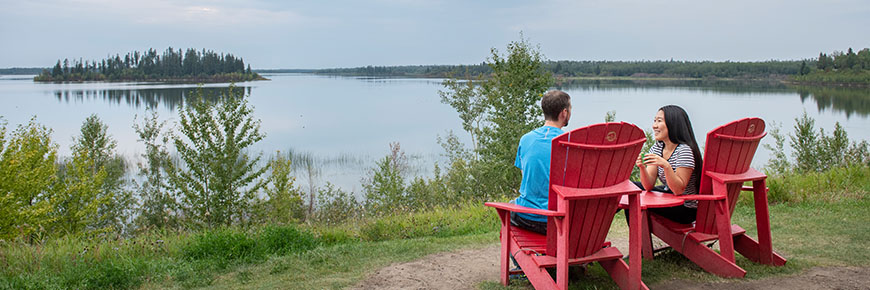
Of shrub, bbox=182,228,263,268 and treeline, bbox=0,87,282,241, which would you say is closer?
shrub, bbox=182,228,263,268

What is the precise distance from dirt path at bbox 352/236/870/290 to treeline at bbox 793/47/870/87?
97936 mm

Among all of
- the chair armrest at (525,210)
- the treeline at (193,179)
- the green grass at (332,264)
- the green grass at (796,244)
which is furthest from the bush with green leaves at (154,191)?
the chair armrest at (525,210)

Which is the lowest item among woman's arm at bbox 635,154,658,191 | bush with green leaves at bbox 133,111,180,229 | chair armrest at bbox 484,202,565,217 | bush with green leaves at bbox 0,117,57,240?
bush with green leaves at bbox 133,111,180,229

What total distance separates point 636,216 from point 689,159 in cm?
90

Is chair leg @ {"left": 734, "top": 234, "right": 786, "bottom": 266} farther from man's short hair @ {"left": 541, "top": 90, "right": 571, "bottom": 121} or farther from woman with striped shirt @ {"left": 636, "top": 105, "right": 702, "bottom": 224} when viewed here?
man's short hair @ {"left": 541, "top": 90, "right": 571, "bottom": 121}

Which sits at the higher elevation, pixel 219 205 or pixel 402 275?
pixel 402 275

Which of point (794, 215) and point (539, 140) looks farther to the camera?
point (794, 215)

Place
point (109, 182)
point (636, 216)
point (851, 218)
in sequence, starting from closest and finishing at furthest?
point (636, 216) < point (851, 218) < point (109, 182)

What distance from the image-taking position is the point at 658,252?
5.08 m

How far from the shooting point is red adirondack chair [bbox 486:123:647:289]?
11.1ft

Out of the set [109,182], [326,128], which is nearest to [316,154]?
[109,182]

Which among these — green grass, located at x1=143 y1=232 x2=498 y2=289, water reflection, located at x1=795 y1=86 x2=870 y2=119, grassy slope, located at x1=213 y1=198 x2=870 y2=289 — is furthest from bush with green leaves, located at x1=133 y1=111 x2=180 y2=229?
water reflection, located at x1=795 y1=86 x2=870 y2=119

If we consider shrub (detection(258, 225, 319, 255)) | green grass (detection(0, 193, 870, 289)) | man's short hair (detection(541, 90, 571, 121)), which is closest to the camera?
man's short hair (detection(541, 90, 571, 121))

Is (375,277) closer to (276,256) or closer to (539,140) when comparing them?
(276,256)
